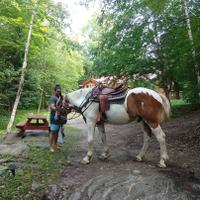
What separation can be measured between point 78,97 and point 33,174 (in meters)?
2.28

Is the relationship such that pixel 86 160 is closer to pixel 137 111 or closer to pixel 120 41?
pixel 137 111

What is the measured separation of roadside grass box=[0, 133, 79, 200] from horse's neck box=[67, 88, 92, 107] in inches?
55.3

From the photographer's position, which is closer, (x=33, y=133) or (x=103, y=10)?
(x=103, y=10)

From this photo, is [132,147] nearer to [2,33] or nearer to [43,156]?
[43,156]

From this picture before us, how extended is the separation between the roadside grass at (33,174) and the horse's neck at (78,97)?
1.40 metres

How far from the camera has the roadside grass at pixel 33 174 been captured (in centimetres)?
478

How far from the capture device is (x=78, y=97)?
23.4 feet

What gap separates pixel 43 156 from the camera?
7.10 m

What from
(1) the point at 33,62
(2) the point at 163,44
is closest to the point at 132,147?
(2) the point at 163,44

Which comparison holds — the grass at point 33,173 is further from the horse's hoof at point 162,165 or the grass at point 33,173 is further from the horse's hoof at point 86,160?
the horse's hoof at point 162,165

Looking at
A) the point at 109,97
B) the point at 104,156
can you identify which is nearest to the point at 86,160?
the point at 104,156

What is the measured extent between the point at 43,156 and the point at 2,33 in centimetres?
840

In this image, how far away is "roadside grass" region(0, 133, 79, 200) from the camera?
4.78 m

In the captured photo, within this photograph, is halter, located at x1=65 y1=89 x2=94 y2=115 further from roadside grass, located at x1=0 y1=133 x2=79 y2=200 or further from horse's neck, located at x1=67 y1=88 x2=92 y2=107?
roadside grass, located at x1=0 y1=133 x2=79 y2=200
